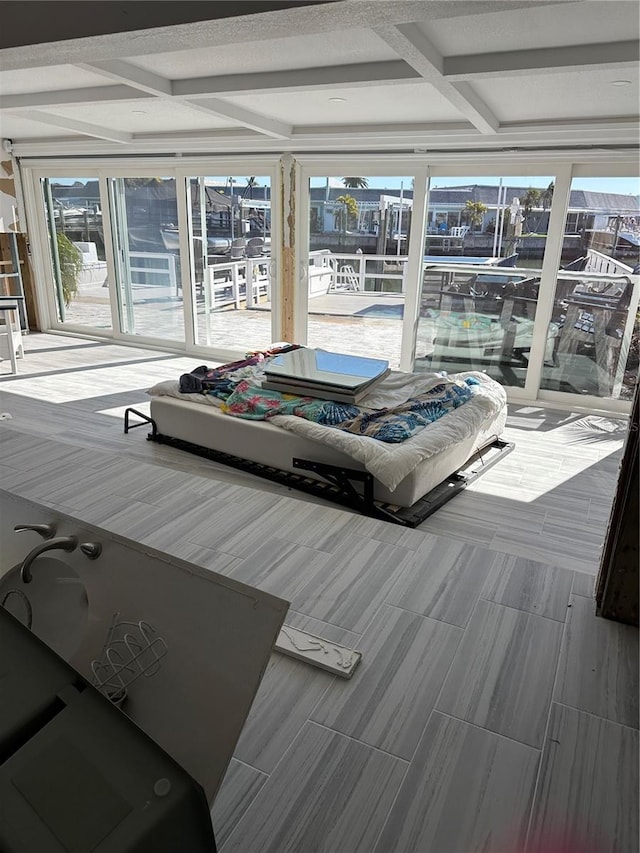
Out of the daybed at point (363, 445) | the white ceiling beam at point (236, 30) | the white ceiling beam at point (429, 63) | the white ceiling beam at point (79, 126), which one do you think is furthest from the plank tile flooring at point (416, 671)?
Result: the white ceiling beam at point (79, 126)

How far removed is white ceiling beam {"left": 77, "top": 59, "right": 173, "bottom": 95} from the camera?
292 centimetres

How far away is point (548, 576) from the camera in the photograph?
2178mm

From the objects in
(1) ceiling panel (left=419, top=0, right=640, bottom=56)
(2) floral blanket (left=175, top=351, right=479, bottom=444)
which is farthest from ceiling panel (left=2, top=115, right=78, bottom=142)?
(1) ceiling panel (left=419, top=0, right=640, bottom=56)

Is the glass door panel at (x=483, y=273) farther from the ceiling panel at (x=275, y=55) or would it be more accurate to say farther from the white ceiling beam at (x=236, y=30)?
the white ceiling beam at (x=236, y=30)

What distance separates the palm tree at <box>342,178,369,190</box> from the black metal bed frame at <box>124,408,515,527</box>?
2.88 meters

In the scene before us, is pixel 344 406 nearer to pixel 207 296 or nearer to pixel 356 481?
pixel 356 481

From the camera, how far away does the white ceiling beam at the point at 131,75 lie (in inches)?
115

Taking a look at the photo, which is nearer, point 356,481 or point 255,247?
point 356,481

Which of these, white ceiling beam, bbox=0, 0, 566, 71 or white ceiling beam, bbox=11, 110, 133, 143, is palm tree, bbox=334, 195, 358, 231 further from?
white ceiling beam, bbox=0, 0, 566, 71

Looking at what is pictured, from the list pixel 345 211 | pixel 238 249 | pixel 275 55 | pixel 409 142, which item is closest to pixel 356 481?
pixel 275 55

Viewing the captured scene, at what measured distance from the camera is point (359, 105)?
3973mm

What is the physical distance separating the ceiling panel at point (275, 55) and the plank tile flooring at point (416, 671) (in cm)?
204

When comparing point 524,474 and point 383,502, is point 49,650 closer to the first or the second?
point 383,502

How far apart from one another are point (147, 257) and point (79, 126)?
5.95 ft
